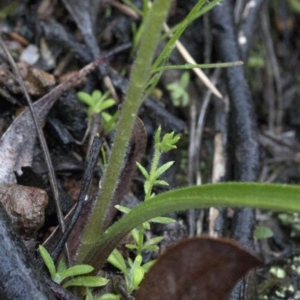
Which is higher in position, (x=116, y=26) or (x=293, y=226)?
(x=116, y=26)

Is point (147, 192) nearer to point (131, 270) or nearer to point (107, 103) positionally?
point (131, 270)

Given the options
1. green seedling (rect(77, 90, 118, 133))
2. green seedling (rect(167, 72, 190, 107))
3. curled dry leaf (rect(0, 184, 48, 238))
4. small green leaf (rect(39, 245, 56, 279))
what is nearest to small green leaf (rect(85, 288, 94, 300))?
small green leaf (rect(39, 245, 56, 279))

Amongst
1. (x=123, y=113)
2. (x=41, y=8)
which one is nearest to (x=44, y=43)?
(x=41, y=8)

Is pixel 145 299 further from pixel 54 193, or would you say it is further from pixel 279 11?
pixel 279 11

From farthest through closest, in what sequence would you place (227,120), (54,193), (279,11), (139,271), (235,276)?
1. (279,11)
2. (227,120)
3. (54,193)
4. (139,271)
5. (235,276)

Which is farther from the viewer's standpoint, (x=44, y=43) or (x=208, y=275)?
(x=44, y=43)

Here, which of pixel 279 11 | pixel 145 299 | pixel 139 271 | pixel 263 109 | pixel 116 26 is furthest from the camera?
pixel 279 11

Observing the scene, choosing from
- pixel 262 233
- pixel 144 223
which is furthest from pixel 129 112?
pixel 262 233
